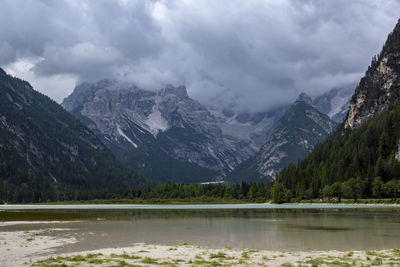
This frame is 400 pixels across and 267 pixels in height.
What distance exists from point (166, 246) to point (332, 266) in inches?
799

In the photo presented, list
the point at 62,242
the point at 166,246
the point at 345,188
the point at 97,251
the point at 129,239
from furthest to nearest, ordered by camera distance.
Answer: the point at 345,188 < the point at 129,239 < the point at 62,242 < the point at 166,246 < the point at 97,251

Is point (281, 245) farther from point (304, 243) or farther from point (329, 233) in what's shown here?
point (329, 233)

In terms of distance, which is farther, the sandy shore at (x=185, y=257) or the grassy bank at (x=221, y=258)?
the sandy shore at (x=185, y=257)

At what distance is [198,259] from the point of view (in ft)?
130

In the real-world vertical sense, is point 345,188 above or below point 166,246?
above

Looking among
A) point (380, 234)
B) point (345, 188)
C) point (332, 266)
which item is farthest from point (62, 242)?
point (345, 188)

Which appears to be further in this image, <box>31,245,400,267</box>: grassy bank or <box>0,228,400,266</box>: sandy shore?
<box>0,228,400,266</box>: sandy shore

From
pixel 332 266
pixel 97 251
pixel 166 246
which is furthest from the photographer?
pixel 166 246

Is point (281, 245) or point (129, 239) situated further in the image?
point (129, 239)

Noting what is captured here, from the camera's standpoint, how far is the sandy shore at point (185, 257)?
1463 inches

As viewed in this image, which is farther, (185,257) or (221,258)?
(185,257)

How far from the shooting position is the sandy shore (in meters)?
37.2

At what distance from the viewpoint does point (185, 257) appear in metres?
40.9

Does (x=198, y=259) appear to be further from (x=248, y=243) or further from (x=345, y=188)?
(x=345, y=188)
